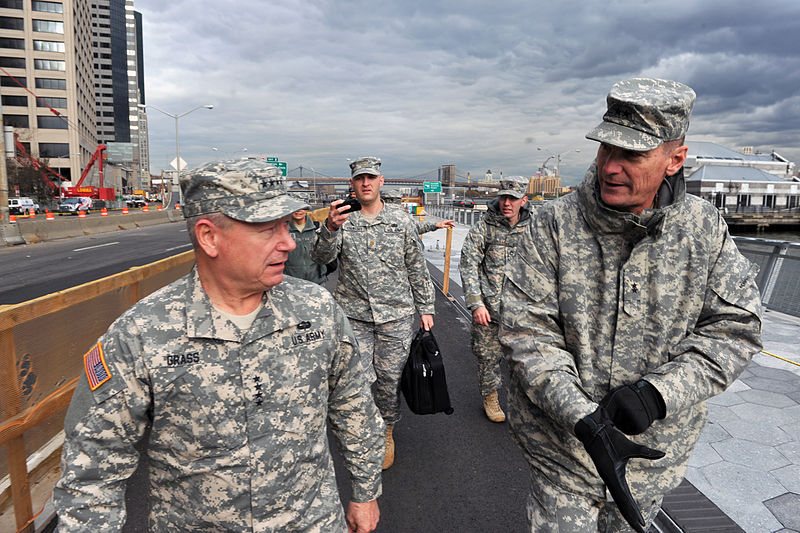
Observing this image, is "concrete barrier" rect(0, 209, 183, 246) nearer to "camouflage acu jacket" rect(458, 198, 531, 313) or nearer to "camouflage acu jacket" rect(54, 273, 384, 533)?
"camouflage acu jacket" rect(458, 198, 531, 313)

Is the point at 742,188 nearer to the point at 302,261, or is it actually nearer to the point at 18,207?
the point at 18,207

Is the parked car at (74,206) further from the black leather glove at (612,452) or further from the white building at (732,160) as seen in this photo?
the white building at (732,160)

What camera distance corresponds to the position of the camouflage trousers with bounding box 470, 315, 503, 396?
15.4 ft

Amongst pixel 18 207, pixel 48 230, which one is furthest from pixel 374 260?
pixel 18 207

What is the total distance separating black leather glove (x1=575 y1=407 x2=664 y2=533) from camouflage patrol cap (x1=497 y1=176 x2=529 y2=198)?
3238 mm

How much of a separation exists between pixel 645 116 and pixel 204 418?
179 cm

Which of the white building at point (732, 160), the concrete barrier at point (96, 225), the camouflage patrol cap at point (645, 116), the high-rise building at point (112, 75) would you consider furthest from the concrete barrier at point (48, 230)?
the high-rise building at point (112, 75)

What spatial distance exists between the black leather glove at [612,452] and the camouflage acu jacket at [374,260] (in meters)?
2.47

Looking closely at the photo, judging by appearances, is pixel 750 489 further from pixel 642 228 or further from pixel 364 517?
pixel 364 517

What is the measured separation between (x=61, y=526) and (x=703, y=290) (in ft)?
7.35

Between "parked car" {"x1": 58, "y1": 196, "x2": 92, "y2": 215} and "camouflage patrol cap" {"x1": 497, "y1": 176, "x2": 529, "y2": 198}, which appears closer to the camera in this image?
"camouflage patrol cap" {"x1": 497, "y1": 176, "x2": 529, "y2": 198}

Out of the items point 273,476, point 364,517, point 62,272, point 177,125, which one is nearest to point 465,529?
point 364,517

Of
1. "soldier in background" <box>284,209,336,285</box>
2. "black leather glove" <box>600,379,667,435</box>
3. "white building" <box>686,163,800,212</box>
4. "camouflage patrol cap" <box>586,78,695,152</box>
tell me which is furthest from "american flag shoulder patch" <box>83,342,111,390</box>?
"white building" <box>686,163,800,212</box>

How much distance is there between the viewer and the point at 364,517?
198 cm
